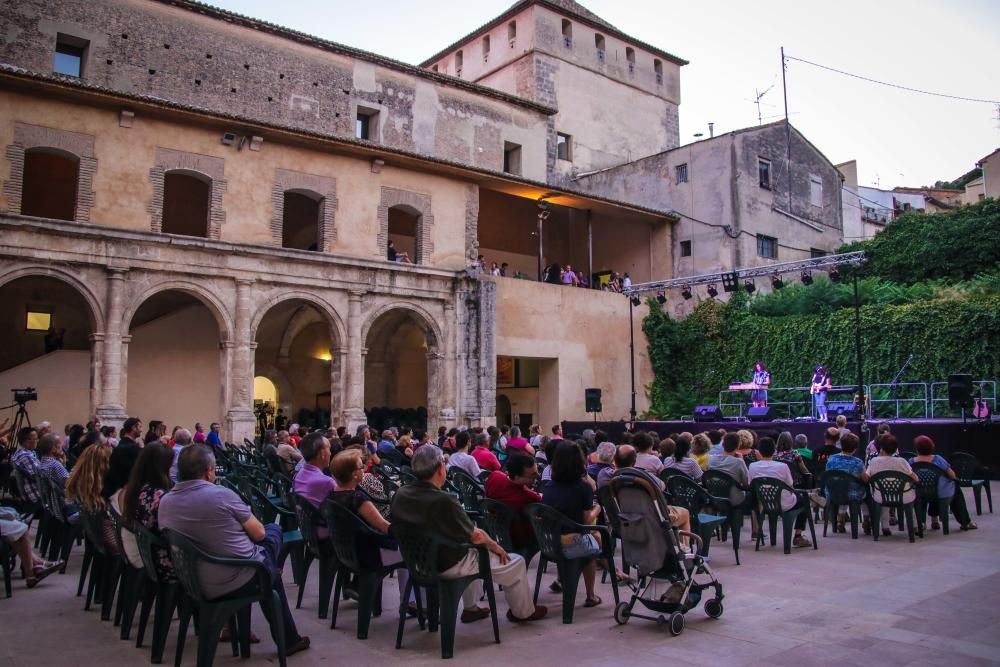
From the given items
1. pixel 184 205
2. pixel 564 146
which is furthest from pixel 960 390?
pixel 184 205

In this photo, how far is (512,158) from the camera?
27.6 m

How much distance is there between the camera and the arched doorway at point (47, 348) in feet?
60.4

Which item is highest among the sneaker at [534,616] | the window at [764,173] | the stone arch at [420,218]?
the window at [764,173]

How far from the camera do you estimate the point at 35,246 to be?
15.6 m

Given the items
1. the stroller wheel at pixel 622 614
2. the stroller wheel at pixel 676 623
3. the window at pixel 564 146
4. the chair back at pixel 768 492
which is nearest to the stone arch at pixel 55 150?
the chair back at pixel 768 492

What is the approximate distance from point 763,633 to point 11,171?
53.1 feet

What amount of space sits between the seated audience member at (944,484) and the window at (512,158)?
780 inches

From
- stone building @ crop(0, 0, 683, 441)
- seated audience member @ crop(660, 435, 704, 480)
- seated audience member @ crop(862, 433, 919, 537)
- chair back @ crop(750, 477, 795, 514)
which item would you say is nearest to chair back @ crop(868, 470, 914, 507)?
seated audience member @ crop(862, 433, 919, 537)

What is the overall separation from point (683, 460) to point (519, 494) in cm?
312

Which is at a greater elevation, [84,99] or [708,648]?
[84,99]

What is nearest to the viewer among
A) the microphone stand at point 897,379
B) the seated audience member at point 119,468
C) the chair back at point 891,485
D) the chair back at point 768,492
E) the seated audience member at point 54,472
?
the seated audience member at point 119,468

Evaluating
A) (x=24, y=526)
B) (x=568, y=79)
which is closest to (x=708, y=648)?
(x=24, y=526)

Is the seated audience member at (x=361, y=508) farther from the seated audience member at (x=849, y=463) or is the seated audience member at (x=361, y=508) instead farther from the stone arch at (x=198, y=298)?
the stone arch at (x=198, y=298)

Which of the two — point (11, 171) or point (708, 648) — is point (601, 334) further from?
point (708, 648)
